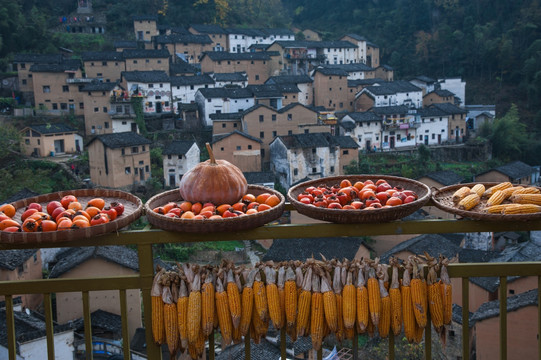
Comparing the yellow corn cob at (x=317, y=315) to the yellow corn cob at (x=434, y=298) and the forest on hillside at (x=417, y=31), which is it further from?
the forest on hillside at (x=417, y=31)

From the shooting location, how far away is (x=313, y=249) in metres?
10.8

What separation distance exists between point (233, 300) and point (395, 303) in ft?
1.90

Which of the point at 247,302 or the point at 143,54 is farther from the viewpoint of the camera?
the point at 143,54

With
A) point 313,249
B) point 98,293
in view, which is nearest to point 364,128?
point 313,249

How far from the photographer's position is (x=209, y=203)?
208cm

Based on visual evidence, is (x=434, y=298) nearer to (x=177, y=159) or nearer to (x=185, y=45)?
(x=177, y=159)

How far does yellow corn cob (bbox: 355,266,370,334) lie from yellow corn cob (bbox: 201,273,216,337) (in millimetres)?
515

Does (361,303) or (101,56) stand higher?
(101,56)

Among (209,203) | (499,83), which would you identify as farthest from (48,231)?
(499,83)

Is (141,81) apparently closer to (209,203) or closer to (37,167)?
(37,167)

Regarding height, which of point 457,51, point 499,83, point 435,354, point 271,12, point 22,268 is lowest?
point 435,354

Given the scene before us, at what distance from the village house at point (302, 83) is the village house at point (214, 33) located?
6.01 m

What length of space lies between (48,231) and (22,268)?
8.36 metres

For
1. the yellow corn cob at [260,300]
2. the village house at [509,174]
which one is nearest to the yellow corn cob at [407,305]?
the yellow corn cob at [260,300]
